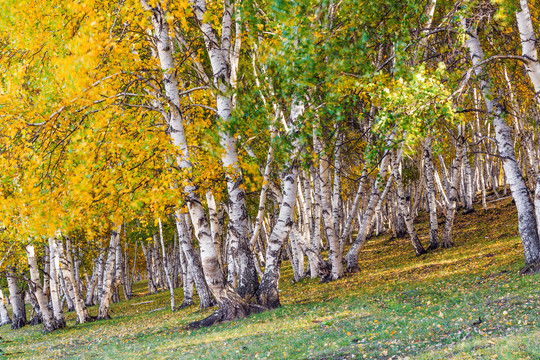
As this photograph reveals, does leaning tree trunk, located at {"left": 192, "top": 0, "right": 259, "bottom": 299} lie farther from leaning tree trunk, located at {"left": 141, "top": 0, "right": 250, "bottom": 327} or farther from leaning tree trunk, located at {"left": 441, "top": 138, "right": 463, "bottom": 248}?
leaning tree trunk, located at {"left": 441, "top": 138, "right": 463, "bottom": 248}

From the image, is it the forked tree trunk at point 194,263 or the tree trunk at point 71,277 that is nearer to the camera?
the forked tree trunk at point 194,263

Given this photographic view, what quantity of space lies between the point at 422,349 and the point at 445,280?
8.10 metres

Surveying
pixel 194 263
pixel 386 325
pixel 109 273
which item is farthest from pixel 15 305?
pixel 386 325

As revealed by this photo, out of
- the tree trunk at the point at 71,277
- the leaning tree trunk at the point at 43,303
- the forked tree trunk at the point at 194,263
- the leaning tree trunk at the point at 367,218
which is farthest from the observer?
the tree trunk at the point at 71,277

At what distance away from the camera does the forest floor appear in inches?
298

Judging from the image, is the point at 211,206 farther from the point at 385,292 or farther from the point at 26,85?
the point at 26,85

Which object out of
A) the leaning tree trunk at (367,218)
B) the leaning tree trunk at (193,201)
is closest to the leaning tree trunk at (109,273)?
the leaning tree trunk at (193,201)

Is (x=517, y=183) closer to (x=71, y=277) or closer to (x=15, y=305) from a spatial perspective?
(x=71, y=277)

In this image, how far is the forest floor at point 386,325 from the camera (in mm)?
7566

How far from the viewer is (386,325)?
32.3 ft

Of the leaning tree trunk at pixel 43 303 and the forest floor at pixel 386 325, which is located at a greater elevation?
the leaning tree trunk at pixel 43 303

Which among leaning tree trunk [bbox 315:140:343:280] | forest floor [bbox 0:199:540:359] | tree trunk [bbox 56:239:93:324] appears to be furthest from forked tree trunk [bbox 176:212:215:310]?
leaning tree trunk [bbox 315:140:343:280]

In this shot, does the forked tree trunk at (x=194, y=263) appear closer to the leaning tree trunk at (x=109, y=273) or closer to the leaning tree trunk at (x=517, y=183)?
the leaning tree trunk at (x=109, y=273)

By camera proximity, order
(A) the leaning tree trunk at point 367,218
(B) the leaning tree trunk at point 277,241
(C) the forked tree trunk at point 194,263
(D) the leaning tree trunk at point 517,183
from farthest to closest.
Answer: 1. (C) the forked tree trunk at point 194,263
2. (A) the leaning tree trunk at point 367,218
3. (B) the leaning tree trunk at point 277,241
4. (D) the leaning tree trunk at point 517,183
